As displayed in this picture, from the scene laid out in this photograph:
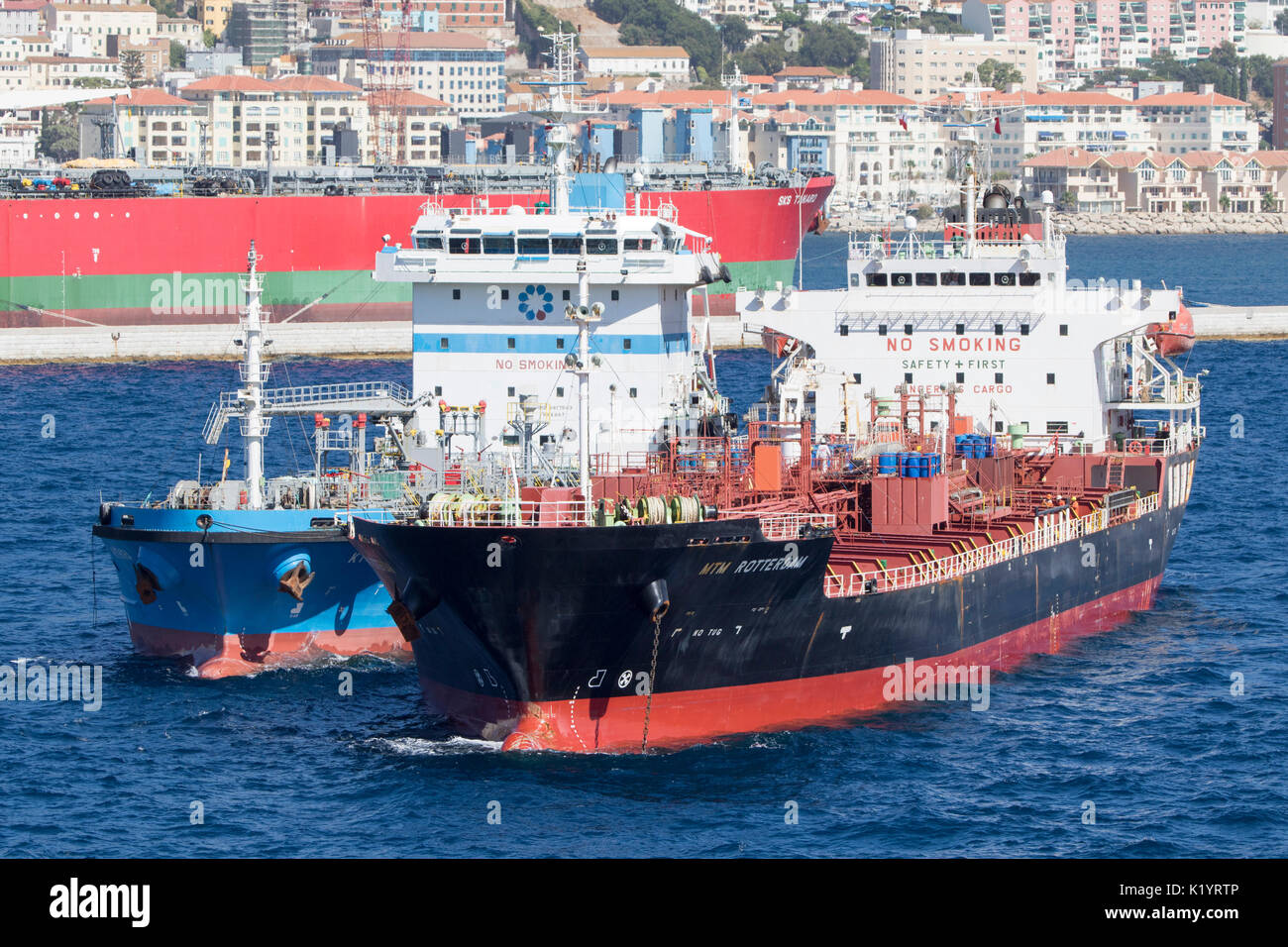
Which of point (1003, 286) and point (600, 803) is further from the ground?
point (1003, 286)

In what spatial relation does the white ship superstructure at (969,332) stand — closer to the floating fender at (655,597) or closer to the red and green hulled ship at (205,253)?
the floating fender at (655,597)

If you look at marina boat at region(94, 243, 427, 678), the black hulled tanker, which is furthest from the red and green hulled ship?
the black hulled tanker

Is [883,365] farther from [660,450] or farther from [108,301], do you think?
[108,301]

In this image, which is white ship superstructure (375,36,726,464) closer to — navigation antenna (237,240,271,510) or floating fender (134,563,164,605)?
navigation antenna (237,240,271,510)

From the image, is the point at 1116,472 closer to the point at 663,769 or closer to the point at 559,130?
the point at 559,130

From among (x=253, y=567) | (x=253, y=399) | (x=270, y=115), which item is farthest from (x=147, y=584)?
(x=270, y=115)
